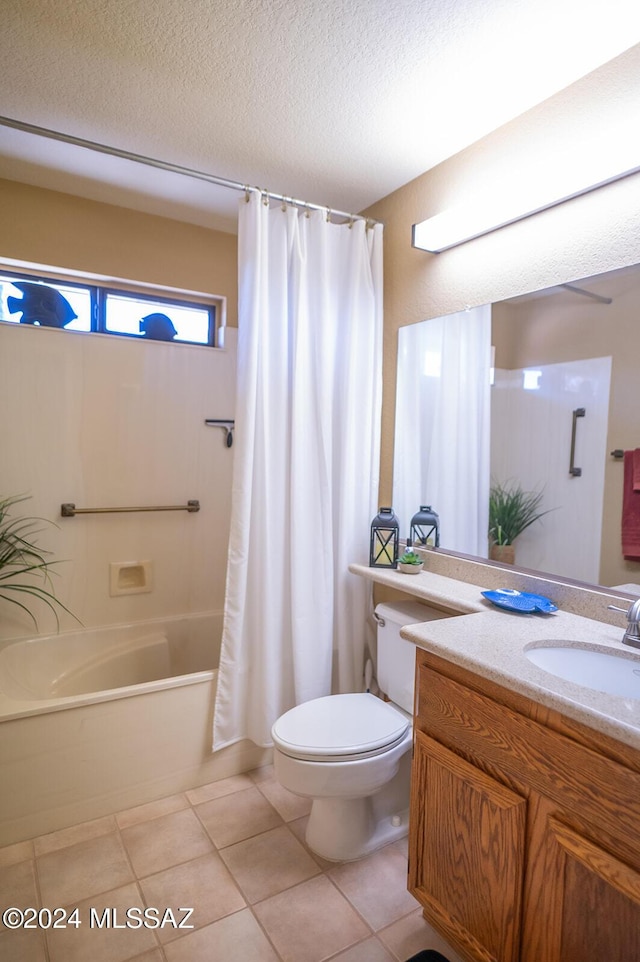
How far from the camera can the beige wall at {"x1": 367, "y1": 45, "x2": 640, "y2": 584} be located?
1.42 metres

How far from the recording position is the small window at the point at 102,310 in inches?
95.0

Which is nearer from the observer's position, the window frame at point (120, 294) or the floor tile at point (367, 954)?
the floor tile at point (367, 954)

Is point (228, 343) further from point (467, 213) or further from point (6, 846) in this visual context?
point (6, 846)

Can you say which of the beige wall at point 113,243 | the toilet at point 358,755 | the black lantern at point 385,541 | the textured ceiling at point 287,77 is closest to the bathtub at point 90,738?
the toilet at point 358,755

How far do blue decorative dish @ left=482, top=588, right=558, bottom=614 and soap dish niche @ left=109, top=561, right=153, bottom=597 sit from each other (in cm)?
178

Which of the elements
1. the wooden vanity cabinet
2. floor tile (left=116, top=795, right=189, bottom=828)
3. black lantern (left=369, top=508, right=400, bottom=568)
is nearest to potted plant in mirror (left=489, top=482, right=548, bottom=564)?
black lantern (left=369, top=508, right=400, bottom=568)

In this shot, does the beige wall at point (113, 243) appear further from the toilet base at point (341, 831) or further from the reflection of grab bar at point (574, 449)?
the toilet base at point (341, 831)

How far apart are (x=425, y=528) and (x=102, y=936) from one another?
1.63 meters

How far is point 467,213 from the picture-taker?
178cm

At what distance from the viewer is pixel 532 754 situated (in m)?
1.07

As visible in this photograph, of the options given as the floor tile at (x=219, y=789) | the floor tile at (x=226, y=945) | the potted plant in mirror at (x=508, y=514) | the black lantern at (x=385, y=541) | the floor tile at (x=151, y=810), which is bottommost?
the floor tile at (x=219, y=789)

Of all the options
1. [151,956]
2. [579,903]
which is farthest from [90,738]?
[579,903]

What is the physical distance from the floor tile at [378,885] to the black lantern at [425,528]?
108cm

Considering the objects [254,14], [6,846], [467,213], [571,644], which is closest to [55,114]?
[254,14]
